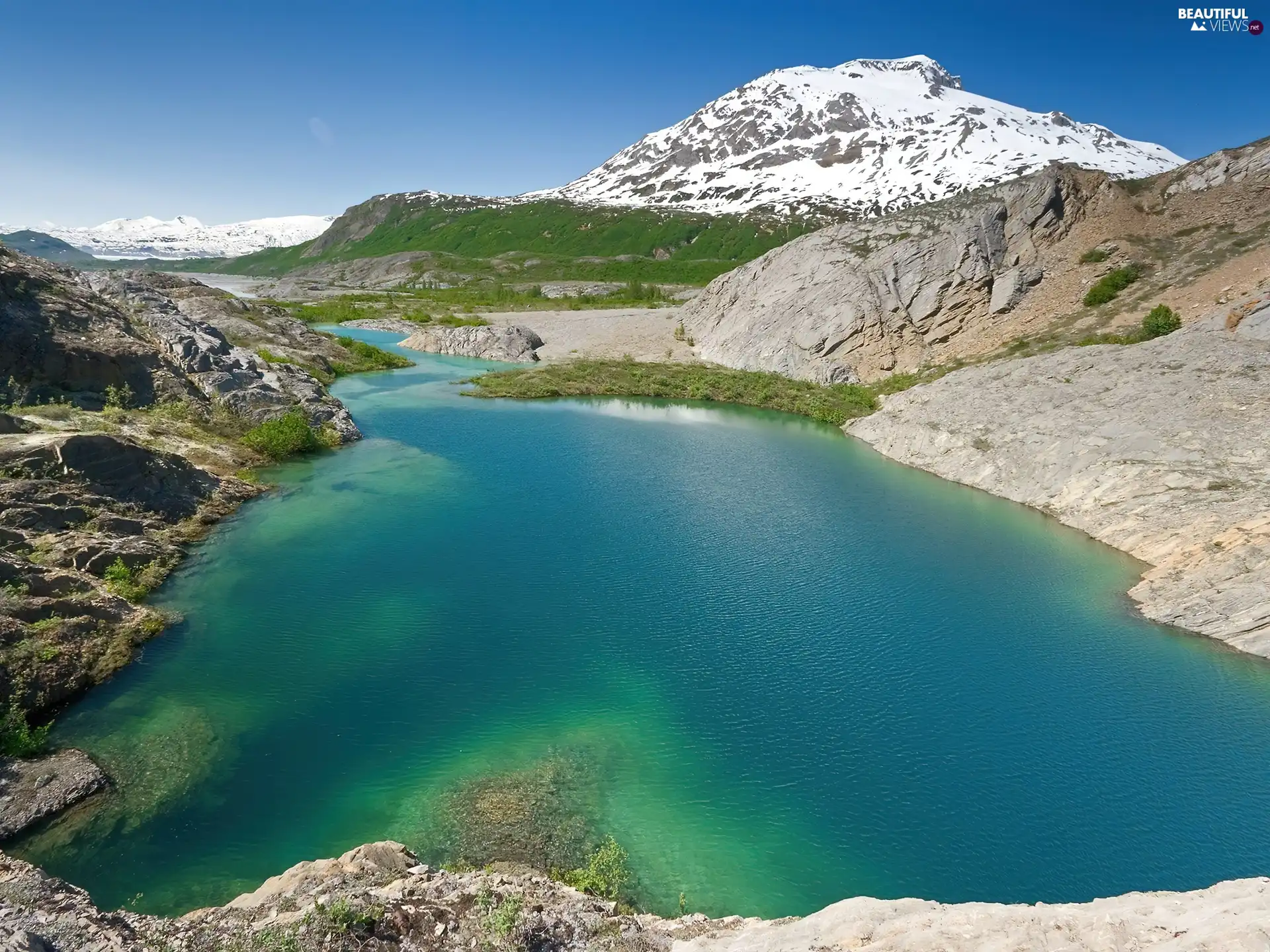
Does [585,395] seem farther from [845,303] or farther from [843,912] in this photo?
[843,912]

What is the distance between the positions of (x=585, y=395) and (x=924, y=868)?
5744 cm

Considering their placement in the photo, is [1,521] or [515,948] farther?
[1,521]

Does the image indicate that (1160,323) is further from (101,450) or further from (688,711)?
(101,450)

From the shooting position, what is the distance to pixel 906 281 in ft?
216

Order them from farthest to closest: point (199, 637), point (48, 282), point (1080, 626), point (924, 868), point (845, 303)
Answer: point (845, 303)
point (48, 282)
point (1080, 626)
point (199, 637)
point (924, 868)

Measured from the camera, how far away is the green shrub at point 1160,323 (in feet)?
151

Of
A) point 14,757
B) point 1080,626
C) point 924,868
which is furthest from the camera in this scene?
point 1080,626

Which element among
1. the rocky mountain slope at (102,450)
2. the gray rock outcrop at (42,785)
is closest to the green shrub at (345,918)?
the gray rock outcrop at (42,785)

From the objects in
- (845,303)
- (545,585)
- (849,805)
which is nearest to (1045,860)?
(849,805)

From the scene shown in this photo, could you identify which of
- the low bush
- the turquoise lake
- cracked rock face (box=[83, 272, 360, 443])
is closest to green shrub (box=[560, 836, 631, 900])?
the turquoise lake

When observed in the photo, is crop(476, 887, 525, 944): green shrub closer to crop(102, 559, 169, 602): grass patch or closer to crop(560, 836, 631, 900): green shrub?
crop(560, 836, 631, 900): green shrub

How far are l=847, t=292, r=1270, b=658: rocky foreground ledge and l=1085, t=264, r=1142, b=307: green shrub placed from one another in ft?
32.9

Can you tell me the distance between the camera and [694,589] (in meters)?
27.7

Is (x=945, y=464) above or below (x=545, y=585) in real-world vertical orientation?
above
